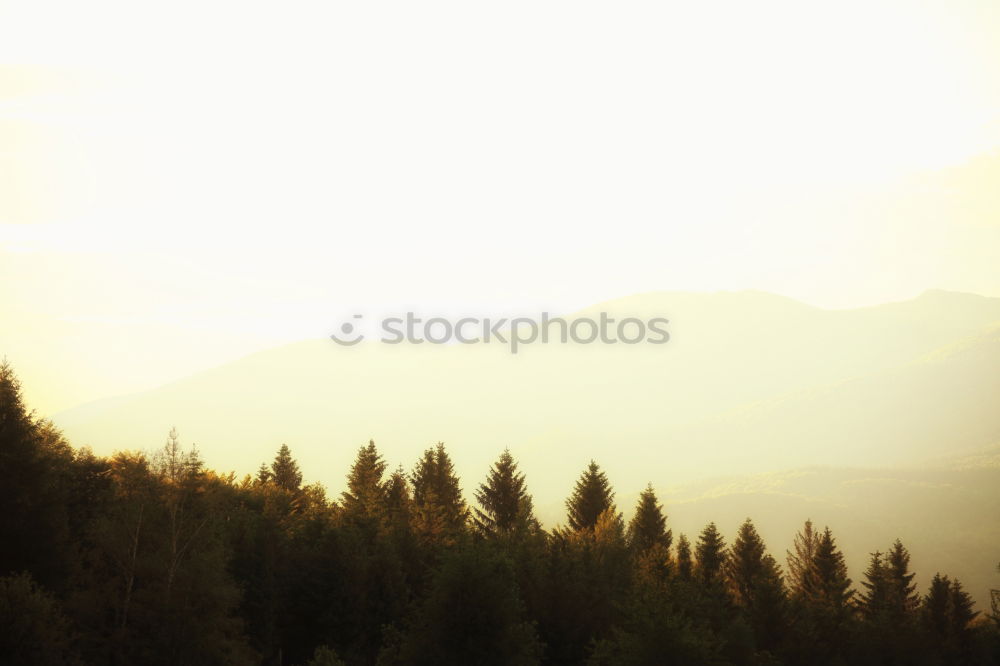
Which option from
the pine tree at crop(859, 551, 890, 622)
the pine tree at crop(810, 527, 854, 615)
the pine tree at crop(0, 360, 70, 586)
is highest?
the pine tree at crop(0, 360, 70, 586)

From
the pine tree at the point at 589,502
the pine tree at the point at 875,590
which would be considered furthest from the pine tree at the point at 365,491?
the pine tree at the point at 875,590

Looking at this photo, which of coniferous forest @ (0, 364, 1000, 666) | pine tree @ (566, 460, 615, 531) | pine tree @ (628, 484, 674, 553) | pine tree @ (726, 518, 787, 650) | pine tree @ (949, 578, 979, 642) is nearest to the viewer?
coniferous forest @ (0, 364, 1000, 666)

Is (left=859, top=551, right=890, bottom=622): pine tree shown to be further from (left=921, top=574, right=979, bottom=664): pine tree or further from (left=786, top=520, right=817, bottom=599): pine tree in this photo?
(left=786, top=520, right=817, bottom=599): pine tree

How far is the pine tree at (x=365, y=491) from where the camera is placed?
67406 mm

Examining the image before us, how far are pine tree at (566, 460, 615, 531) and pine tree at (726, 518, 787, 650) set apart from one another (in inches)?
573

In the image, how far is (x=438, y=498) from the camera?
254 ft

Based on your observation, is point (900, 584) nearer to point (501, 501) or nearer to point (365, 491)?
point (501, 501)

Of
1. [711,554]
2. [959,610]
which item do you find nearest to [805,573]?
[711,554]

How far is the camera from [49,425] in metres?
53.7

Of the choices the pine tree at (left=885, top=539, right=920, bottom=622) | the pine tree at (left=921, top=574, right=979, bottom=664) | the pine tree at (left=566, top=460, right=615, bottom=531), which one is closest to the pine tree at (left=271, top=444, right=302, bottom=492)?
the pine tree at (left=566, top=460, right=615, bottom=531)

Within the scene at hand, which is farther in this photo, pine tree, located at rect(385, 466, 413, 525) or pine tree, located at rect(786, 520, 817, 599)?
pine tree, located at rect(786, 520, 817, 599)

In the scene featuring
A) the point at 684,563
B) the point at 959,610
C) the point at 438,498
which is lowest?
the point at 959,610

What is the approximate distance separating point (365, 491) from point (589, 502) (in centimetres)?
2048

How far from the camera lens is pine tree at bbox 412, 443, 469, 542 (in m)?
67.1
